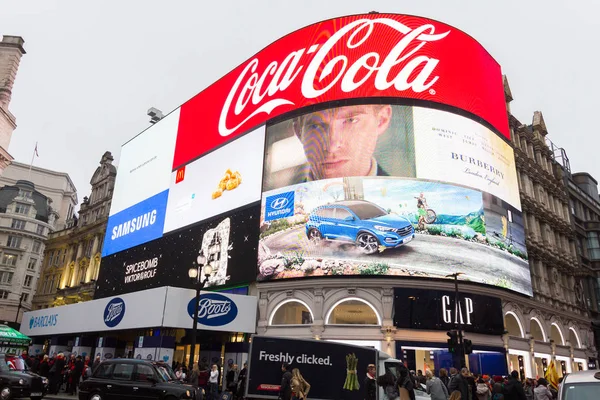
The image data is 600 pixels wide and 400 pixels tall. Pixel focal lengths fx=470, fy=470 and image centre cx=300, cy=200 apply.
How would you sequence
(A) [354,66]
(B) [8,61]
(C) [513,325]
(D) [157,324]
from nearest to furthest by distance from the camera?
1. (D) [157,324]
2. (A) [354,66]
3. (C) [513,325]
4. (B) [8,61]

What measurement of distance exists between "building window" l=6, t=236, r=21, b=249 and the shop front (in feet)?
183

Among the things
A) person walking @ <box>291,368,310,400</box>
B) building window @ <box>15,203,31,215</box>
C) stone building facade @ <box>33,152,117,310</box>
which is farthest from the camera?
building window @ <box>15,203,31,215</box>

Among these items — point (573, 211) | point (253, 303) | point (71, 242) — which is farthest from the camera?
point (71, 242)

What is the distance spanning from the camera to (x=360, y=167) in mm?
29547

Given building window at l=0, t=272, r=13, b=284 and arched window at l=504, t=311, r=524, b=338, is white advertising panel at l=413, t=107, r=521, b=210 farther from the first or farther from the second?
building window at l=0, t=272, r=13, b=284

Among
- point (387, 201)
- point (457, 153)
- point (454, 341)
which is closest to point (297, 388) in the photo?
point (454, 341)

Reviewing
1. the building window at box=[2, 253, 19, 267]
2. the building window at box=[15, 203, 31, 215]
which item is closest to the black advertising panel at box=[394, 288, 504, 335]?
the building window at box=[2, 253, 19, 267]

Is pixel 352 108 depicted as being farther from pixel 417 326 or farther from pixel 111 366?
pixel 111 366

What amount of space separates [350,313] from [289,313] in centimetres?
400

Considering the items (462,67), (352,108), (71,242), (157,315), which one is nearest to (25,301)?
(71,242)

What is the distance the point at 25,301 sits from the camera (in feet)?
279

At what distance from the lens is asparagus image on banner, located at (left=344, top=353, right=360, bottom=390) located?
15.8 metres

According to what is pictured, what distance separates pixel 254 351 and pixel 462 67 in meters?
26.7

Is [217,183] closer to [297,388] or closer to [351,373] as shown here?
[351,373]
